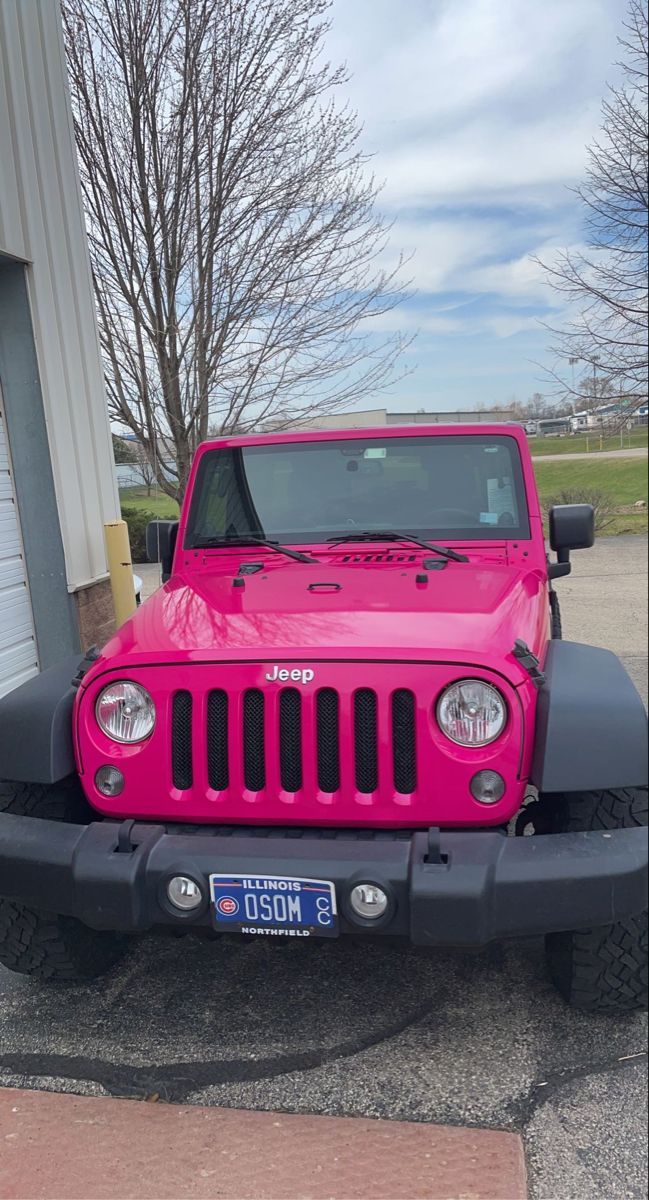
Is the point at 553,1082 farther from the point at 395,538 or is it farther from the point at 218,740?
the point at 395,538

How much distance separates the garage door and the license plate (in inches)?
139

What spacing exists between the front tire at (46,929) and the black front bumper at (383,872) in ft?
0.88

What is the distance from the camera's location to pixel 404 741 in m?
2.43

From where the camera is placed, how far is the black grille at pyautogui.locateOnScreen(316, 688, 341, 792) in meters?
2.45

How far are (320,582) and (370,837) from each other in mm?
993

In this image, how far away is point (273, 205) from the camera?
22.6 ft

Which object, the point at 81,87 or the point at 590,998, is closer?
the point at 590,998

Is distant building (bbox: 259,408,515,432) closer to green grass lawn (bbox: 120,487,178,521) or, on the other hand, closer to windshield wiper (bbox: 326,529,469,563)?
windshield wiper (bbox: 326,529,469,563)

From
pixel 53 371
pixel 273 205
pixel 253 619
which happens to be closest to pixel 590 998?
pixel 253 619

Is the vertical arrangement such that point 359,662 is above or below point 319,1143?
above

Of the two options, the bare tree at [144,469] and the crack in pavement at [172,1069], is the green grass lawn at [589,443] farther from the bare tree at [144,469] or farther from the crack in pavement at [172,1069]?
the bare tree at [144,469]

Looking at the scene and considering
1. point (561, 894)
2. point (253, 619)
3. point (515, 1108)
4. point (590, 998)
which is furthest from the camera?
point (253, 619)

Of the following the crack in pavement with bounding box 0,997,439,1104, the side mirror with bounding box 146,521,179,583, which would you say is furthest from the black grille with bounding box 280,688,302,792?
the side mirror with bounding box 146,521,179,583

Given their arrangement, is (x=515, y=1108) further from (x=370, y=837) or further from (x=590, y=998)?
(x=370, y=837)
